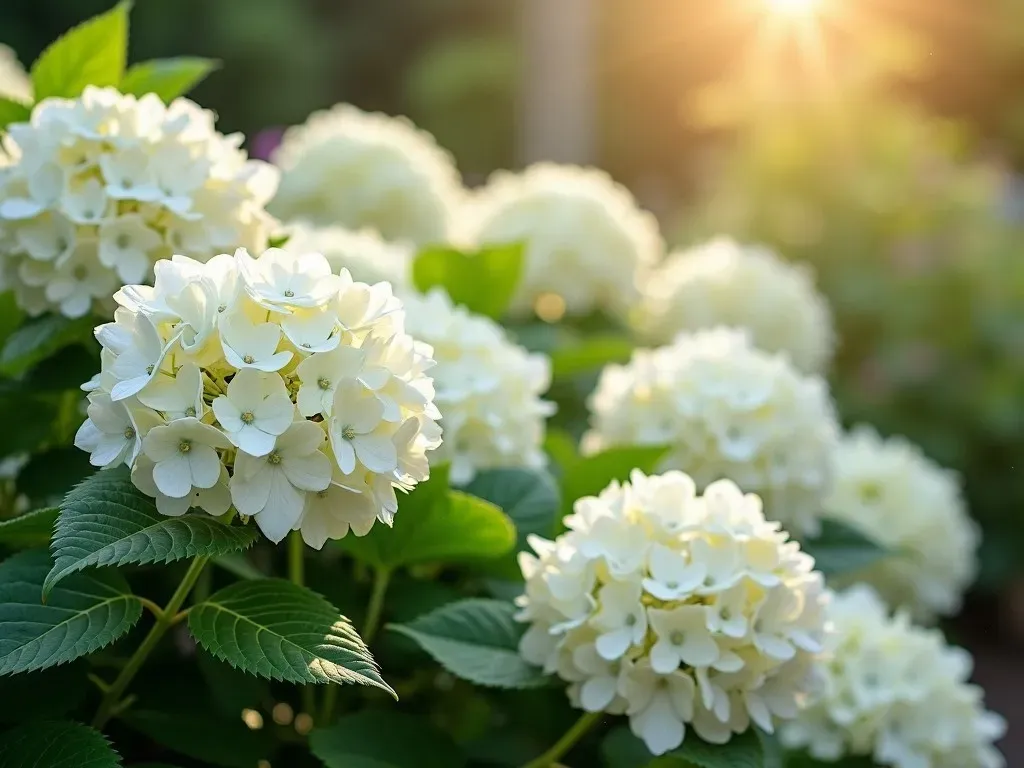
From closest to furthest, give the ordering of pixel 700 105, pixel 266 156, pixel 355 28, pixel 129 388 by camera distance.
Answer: pixel 129 388
pixel 266 156
pixel 700 105
pixel 355 28

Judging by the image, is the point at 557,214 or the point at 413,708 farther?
the point at 557,214

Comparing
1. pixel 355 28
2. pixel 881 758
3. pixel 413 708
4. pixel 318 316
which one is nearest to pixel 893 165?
pixel 881 758

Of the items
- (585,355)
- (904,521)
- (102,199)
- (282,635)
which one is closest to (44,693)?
(282,635)

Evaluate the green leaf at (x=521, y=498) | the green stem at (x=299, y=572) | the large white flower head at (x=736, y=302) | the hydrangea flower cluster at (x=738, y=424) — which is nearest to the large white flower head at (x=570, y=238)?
the large white flower head at (x=736, y=302)

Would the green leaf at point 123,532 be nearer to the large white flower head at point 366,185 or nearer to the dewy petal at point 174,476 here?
the dewy petal at point 174,476

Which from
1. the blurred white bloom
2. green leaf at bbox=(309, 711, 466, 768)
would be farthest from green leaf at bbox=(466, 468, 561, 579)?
the blurred white bloom

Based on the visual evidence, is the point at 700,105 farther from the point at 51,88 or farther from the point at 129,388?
the point at 129,388

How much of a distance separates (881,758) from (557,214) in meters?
0.68

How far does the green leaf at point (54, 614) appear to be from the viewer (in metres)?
0.50

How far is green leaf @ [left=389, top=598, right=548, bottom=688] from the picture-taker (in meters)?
0.62

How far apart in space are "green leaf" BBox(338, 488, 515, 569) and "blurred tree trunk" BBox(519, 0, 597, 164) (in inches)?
143

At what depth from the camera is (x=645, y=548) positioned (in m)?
0.62

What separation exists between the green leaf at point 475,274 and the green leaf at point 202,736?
0.42 metres

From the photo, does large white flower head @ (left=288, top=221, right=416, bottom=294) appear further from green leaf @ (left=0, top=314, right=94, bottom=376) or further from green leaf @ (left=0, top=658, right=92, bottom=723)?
green leaf @ (left=0, top=658, right=92, bottom=723)
